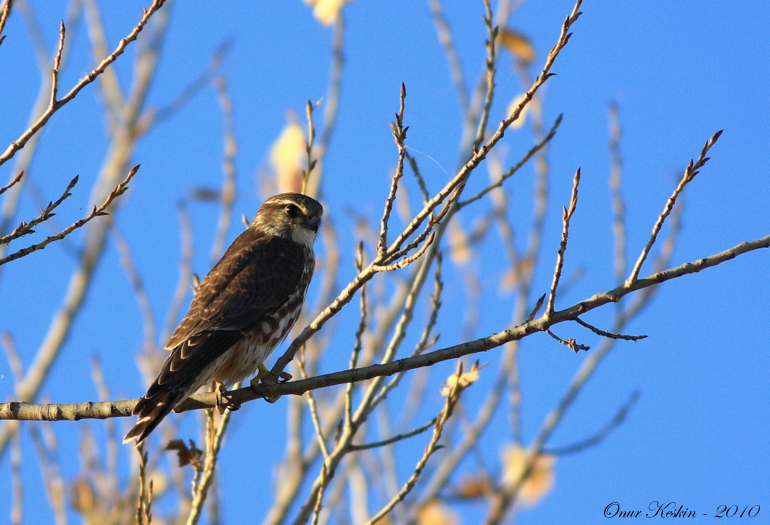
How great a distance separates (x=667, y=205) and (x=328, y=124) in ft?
13.3

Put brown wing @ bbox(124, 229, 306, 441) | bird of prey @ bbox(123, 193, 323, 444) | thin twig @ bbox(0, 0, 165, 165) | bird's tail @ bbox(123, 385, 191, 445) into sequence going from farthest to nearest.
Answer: bird of prey @ bbox(123, 193, 323, 444) → brown wing @ bbox(124, 229, 306, 441) → bird's tail @ bbox(123, 385, 191, 445) → thin twig @ bbox(0, 0, 165, 165)

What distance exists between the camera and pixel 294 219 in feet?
19.8

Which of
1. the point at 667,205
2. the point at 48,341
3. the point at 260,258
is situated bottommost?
the point at 667,205

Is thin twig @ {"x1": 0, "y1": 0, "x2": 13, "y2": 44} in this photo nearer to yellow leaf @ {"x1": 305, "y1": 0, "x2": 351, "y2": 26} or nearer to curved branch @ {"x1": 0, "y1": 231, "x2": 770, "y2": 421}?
curved branch @ {"x1": 0, "y1": 231, "x2": 770, "y2": 421}

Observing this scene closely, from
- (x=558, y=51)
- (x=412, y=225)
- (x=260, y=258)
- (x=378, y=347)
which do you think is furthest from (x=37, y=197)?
(x=558, y=51)

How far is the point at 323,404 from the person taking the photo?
8.38 m

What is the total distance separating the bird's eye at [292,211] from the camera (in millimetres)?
6047

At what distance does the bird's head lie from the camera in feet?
19.7

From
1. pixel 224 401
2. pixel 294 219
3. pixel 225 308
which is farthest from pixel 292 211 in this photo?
pixel 224 401

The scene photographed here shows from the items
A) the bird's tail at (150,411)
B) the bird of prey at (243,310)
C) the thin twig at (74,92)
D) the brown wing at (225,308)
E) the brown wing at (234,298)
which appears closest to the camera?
the thin twig at (74,92)

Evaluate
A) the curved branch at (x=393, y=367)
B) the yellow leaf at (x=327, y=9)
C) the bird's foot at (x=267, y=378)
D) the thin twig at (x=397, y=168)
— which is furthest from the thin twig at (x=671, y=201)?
the yellow leaf at (x=327, y=9)

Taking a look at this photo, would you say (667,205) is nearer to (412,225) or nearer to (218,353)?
(412,225)

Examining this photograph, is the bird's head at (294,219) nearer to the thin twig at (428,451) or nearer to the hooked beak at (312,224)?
the hooked beak at (312,224)

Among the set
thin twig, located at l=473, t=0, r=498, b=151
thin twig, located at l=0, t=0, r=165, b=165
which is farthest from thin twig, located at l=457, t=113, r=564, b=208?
thin twig, located at l=0, t=0, r=165, b=165
